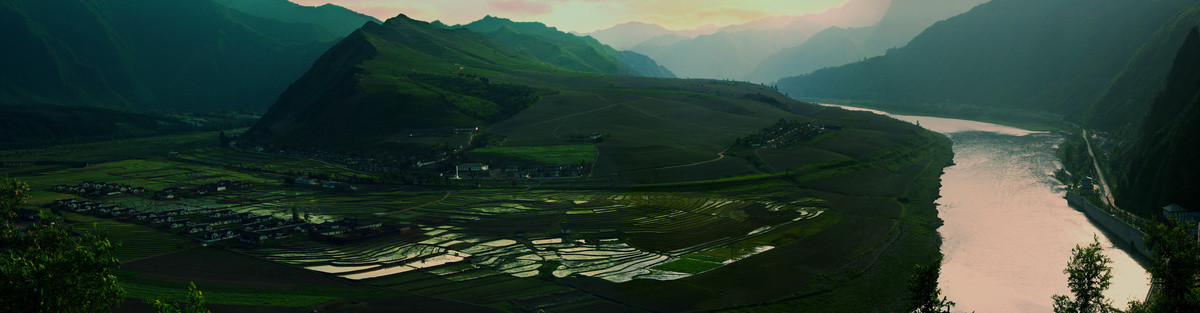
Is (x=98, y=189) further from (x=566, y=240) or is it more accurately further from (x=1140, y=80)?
(x=1140, y=80)

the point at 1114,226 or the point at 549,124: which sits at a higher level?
the point at 549,124

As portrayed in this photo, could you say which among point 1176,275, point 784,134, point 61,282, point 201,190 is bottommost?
point 201,190

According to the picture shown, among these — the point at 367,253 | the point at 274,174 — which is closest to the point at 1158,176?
the point at 367,253

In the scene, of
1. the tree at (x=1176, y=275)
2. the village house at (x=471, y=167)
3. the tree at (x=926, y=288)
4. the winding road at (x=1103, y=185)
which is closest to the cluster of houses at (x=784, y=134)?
the winding road at (x=1103, y=185)

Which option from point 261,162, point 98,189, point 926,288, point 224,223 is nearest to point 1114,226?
point 926,288

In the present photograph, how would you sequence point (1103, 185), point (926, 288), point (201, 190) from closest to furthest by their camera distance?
point (926, 288) → point (1103, 185) → point (201, 190)

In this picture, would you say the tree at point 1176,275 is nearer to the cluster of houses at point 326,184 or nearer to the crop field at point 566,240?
the crop field at point 566,240
